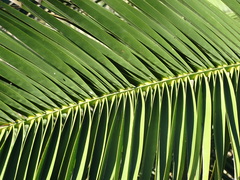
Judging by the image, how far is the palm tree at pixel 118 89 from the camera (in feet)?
3.74

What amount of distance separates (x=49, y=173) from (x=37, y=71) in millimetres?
274

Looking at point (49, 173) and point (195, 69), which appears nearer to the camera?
point (49, 173)

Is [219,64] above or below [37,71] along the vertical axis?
above

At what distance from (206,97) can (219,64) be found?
12 centimetres

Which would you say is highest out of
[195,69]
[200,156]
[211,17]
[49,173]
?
[211,17]

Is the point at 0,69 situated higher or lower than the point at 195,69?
lower

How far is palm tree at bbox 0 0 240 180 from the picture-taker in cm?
114

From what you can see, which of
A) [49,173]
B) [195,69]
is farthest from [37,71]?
[195,69]

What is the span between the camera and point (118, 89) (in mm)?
1229

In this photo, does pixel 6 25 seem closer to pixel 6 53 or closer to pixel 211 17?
pixel 6 53

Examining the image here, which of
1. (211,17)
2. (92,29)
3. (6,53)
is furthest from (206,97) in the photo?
(6,53)

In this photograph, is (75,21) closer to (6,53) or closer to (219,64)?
(6,53)

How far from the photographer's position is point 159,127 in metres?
1.15

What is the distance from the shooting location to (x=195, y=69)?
1.24m
